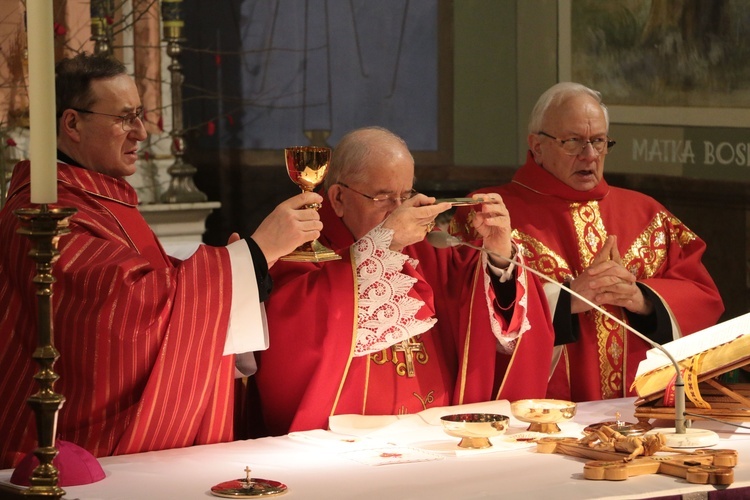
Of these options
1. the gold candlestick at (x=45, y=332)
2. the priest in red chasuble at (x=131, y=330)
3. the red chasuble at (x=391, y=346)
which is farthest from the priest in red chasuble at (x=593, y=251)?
the gold candlestick at (x=45, y=332)

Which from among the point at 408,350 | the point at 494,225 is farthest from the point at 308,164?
the point at 408,350

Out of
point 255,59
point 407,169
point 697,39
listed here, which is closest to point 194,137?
point 255,59

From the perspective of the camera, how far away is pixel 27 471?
297cm

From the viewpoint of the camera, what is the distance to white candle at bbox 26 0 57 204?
2.29 meters

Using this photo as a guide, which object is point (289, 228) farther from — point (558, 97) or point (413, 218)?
point (558, 97)

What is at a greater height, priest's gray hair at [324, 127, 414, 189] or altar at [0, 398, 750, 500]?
priest's gray hair at [324, 127, 414, 189]

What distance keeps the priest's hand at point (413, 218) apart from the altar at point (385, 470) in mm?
573

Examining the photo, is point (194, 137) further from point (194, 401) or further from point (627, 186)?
point (194, 401)

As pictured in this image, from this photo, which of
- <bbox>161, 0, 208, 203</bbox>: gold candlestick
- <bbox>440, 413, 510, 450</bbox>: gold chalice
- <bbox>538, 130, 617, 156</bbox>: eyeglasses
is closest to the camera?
<bbox>440, 413, 510, 450</bbox>: gold chalice

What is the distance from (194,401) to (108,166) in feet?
2.65

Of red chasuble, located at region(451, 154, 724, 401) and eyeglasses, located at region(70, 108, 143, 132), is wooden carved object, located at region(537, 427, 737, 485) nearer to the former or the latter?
red chasuble, located at region(451, 154, 724, 401)

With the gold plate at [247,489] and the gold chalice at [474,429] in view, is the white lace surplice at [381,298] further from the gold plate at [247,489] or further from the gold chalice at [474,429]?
the gold plate at [247,489]

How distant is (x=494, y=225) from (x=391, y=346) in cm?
52

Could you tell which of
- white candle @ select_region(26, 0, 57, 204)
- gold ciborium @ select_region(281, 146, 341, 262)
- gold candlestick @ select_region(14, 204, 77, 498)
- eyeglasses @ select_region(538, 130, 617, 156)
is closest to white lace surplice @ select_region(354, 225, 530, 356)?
gold ciborium @ select_region(281, 146, 341, 262)
